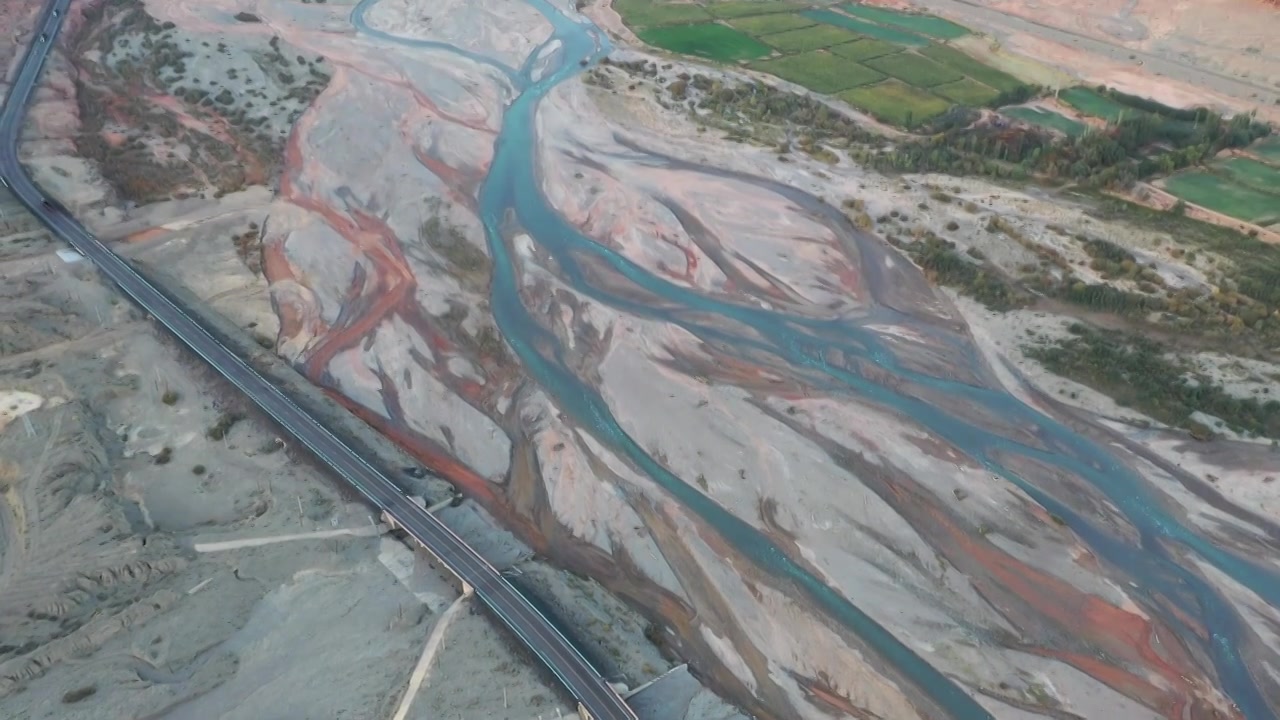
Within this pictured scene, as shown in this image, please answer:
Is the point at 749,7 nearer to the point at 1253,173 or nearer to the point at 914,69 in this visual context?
the point at 914,69

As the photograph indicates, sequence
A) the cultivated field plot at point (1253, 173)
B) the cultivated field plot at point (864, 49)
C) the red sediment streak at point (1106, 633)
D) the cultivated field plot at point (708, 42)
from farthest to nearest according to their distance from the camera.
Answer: the cultivated field plot at point (708, 42) < the cultivated field plot at point (864, 49) < the cultivated field plot at point (1253, 173) < the red sediment streak at point (1106, 633)

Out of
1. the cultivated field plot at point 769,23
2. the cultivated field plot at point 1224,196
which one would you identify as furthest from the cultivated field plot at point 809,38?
the cultivated field plot at point 1224,196

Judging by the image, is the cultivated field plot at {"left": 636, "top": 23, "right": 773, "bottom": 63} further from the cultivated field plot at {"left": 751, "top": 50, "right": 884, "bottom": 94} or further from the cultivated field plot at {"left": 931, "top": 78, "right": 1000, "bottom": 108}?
the cultivated field plot at {"left": 931, "top": 78, "right": 1000, "bottom": 108}

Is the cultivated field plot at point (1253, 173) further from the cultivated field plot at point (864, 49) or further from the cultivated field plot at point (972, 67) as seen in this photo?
the cultivated field plot at point (864, 49)

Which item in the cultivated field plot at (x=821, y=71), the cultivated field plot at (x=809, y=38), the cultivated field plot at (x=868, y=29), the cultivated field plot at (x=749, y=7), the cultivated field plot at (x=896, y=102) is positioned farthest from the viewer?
the cultivated field plot at (x=749, y=7)

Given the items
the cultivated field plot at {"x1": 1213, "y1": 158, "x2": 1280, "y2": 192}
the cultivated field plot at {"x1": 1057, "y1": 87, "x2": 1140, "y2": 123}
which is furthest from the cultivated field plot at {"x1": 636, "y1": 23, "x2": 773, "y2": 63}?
the cultivated field plot at {"x1": 1213, "y1": 158, "x2": 1280, "y2": 192}

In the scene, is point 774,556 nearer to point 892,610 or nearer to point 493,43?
point 892,610

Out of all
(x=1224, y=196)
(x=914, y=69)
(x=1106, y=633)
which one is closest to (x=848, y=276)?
(x=1106, y=633)
